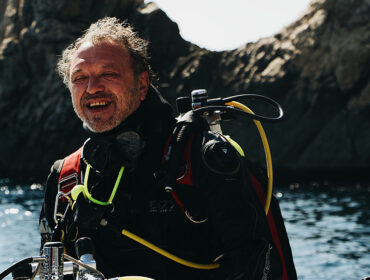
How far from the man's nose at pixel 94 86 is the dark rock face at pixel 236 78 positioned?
21.3m

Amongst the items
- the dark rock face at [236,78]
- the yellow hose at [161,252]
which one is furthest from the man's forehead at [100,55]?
the dark rock face at [236,78]

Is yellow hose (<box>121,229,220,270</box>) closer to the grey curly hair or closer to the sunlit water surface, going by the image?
the grey curly hair

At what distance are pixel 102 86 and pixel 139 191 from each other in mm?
496

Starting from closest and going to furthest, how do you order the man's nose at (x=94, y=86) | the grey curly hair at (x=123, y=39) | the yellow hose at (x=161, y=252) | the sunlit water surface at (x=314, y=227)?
the yellow hose at (x=161, y=252), the man's nose at (x=94, y=86), the grey curly hair at (x=123, y=39), the sunlit water surface at (x=314, y=227)

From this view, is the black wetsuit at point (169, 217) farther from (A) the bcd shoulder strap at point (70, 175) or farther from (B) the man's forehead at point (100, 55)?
(B) the man's forehead at point (100, 55)

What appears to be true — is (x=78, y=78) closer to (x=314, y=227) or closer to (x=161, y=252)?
(x=161, y=252)

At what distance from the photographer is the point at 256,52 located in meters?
26.0

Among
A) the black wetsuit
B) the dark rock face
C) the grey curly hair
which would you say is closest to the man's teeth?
the black wetsuit

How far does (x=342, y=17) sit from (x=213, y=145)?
75.0ft

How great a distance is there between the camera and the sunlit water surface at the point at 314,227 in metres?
8.67

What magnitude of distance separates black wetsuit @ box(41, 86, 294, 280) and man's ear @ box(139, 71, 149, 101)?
44 millimetres

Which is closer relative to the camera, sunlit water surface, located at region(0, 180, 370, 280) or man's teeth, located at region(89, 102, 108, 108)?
man's teeth, located at region(89, 102, 108, 108)

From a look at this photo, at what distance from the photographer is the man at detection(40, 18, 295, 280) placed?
2.06 m

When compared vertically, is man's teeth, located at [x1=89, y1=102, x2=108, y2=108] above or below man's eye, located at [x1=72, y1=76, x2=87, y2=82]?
below
